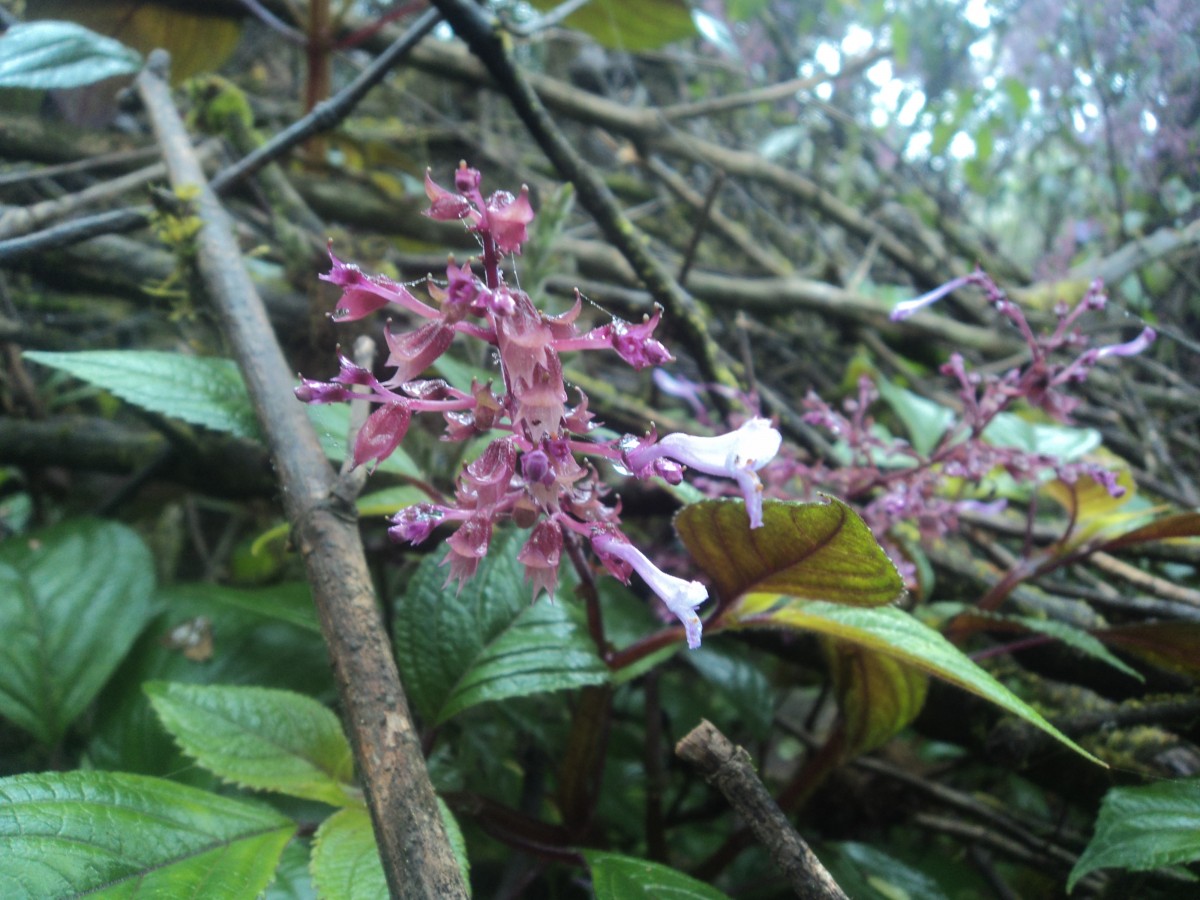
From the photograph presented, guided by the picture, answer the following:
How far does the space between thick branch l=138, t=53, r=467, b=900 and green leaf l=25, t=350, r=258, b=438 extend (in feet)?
0.10

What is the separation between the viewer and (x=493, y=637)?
817 millimetres

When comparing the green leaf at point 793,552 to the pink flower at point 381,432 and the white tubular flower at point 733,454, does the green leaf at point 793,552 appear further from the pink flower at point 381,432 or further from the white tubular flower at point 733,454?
Answer: the pink flower at point 381,432

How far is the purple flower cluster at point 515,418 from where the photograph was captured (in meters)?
0.52

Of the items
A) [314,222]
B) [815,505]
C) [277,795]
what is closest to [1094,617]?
[815,505]

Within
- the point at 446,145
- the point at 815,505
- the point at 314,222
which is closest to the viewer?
the point at 815,505

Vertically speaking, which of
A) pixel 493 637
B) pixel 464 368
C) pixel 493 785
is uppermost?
pixel 464 368

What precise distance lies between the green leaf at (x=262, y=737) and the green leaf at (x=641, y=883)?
0.79 ft

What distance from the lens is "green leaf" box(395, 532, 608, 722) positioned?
755 mm

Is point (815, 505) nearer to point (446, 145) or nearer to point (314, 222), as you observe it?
point (314, 222)

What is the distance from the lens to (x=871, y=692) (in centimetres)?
89

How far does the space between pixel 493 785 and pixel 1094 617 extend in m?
0.90

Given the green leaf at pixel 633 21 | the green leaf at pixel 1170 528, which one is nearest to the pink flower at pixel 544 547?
the green leaf at pixel 1170 528

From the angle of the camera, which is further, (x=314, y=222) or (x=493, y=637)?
(x=314, y=222)

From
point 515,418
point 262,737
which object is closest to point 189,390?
point 262,737
